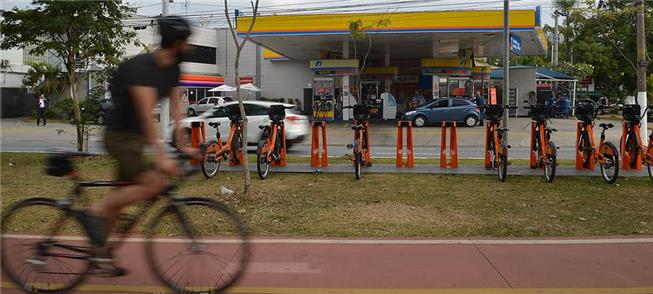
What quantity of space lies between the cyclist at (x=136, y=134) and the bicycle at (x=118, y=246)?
0.08 m

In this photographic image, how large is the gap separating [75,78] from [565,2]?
116ft

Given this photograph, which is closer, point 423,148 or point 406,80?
point 423,148

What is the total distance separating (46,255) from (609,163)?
864cm

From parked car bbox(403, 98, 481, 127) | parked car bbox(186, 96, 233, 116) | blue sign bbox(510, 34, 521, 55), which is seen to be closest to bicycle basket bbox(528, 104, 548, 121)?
blue sign bbox(510, 34, 521, 55)

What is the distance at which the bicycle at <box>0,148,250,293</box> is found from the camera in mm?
4098

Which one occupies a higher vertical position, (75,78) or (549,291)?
(75,78)

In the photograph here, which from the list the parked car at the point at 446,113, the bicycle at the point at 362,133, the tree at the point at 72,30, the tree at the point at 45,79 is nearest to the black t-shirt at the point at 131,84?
the bicycle at the point at 362,133

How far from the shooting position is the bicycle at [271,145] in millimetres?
10531

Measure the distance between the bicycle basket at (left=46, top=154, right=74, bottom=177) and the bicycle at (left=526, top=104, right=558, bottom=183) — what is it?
7958 millimetres

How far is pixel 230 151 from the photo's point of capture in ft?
38.2

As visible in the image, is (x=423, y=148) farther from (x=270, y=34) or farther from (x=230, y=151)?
(x=270, y=34)

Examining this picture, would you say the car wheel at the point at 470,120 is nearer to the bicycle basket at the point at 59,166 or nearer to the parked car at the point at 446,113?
the parked car at the point at 446,113

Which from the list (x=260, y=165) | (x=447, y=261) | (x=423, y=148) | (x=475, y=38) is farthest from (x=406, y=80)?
(x=447, y=261)

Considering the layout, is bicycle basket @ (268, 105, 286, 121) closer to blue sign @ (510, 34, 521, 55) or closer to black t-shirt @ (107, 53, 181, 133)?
black t-shirt @ (107, 53, 181, 133)
